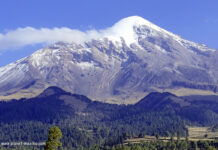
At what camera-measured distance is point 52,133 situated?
146875 millimetres

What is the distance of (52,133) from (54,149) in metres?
5.19

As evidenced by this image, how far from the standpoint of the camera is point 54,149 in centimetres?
14775
